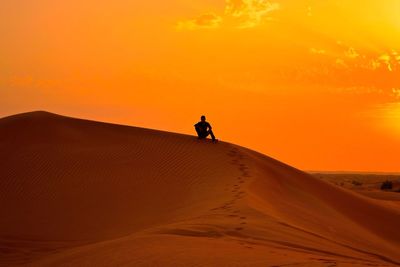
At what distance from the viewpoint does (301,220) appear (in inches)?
531

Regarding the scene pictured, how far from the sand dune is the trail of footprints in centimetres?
4

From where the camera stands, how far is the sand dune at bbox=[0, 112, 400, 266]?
880 cm

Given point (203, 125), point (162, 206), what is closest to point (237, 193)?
point (162, 206)

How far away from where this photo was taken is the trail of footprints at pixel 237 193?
35.1 feet

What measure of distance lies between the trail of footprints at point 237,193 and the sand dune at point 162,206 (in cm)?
4

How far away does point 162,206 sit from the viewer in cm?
1520

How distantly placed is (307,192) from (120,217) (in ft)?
21.4

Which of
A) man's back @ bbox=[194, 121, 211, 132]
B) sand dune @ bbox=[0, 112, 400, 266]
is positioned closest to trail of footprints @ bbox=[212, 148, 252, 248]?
sand dune @ bbox=[0, 112, 400, 266]

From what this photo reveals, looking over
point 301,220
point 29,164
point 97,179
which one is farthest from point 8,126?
point 301,220

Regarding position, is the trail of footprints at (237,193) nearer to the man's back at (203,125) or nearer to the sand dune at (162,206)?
the sand dune at (162,206)

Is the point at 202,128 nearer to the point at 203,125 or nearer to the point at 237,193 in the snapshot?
the point at 203,125

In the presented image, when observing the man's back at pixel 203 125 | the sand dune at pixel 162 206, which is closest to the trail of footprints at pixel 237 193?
the sand dune at pixel 162 206

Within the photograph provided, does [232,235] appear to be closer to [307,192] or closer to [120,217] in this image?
[120,217]

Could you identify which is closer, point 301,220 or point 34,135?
point 301,220
